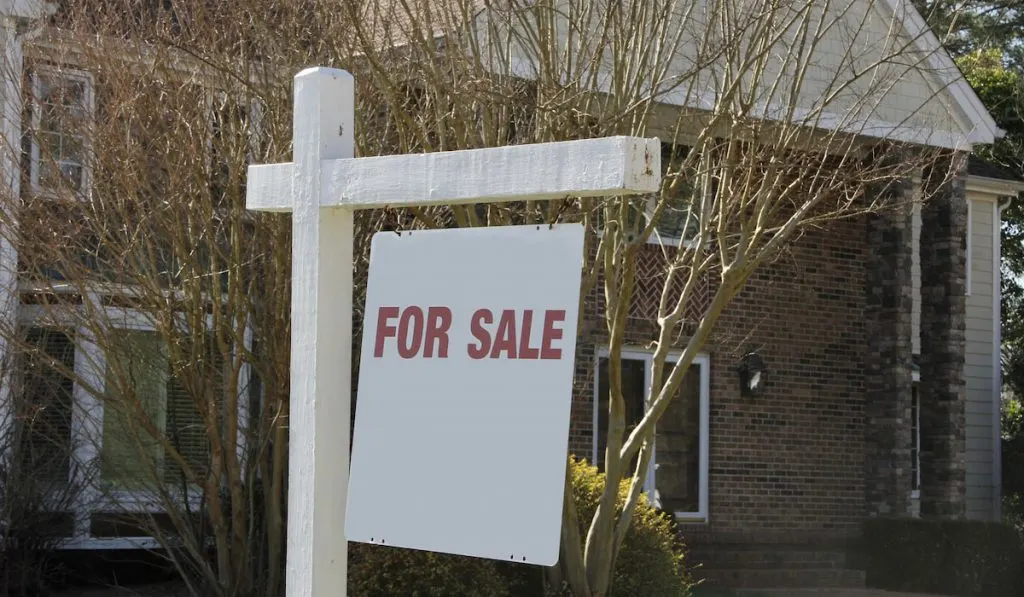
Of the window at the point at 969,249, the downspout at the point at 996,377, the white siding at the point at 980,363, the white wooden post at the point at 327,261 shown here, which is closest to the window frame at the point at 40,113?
the white wooden post at the point at 327,261

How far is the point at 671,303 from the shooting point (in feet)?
51.1

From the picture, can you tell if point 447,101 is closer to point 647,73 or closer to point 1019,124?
point 647,73

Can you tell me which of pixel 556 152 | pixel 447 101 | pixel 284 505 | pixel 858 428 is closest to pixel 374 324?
pixel 556 152

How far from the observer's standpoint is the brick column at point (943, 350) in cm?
1694

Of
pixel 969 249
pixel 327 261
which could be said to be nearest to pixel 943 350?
pixel 969 249

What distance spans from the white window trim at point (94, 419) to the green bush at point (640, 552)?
2.53 meters

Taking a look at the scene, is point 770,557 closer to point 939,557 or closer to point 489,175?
point 939,557

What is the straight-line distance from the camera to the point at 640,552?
9.86m

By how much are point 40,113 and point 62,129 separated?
18 centimetres

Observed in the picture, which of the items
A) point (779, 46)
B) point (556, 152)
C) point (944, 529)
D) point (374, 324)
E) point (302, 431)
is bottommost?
point (944, 529)

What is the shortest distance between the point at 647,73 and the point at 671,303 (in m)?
6.32

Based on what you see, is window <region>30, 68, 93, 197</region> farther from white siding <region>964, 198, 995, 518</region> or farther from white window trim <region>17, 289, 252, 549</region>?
white siding <region>964, 198, 995, 518</region>

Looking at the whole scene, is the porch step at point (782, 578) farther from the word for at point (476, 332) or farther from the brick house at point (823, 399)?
the word for at point (476, 332)

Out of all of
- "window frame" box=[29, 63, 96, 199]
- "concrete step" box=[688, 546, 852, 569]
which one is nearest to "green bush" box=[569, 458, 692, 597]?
"window frame" box=[29, 63, 96, 199]
